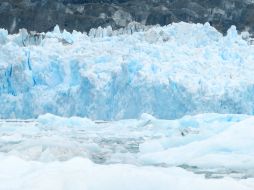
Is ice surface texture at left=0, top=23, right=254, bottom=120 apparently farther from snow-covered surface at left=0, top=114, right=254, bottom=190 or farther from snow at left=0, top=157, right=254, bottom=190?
snow at left=0, top=157, right=254, bottom=190

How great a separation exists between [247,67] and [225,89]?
214 centimetres

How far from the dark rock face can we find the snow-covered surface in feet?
62.4

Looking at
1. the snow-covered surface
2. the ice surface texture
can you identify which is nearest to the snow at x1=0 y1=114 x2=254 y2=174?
the snow-covered surface

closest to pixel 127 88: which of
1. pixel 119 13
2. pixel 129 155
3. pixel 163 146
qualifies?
pixel 163 146

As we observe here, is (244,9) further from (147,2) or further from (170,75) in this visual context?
(170,75)

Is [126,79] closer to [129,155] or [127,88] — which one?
[127,88]

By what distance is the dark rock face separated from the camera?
35812 millimetres

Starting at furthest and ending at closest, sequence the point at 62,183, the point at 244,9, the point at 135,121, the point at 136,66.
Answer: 1. the point at 244,9
2. the point at 136,66
3. the point at 135,121
4. the point at 62,183

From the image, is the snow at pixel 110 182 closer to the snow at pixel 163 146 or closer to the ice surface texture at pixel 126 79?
the snow at pixel 163 146

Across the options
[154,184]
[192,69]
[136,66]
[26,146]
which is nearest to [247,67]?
[192,69]

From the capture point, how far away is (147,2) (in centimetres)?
3906

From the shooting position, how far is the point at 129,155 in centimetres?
988

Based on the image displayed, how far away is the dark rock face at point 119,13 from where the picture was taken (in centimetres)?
3581

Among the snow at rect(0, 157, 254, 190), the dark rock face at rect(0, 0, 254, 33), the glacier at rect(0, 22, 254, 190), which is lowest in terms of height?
the glacier at rect(0, 22, 254, 190)
